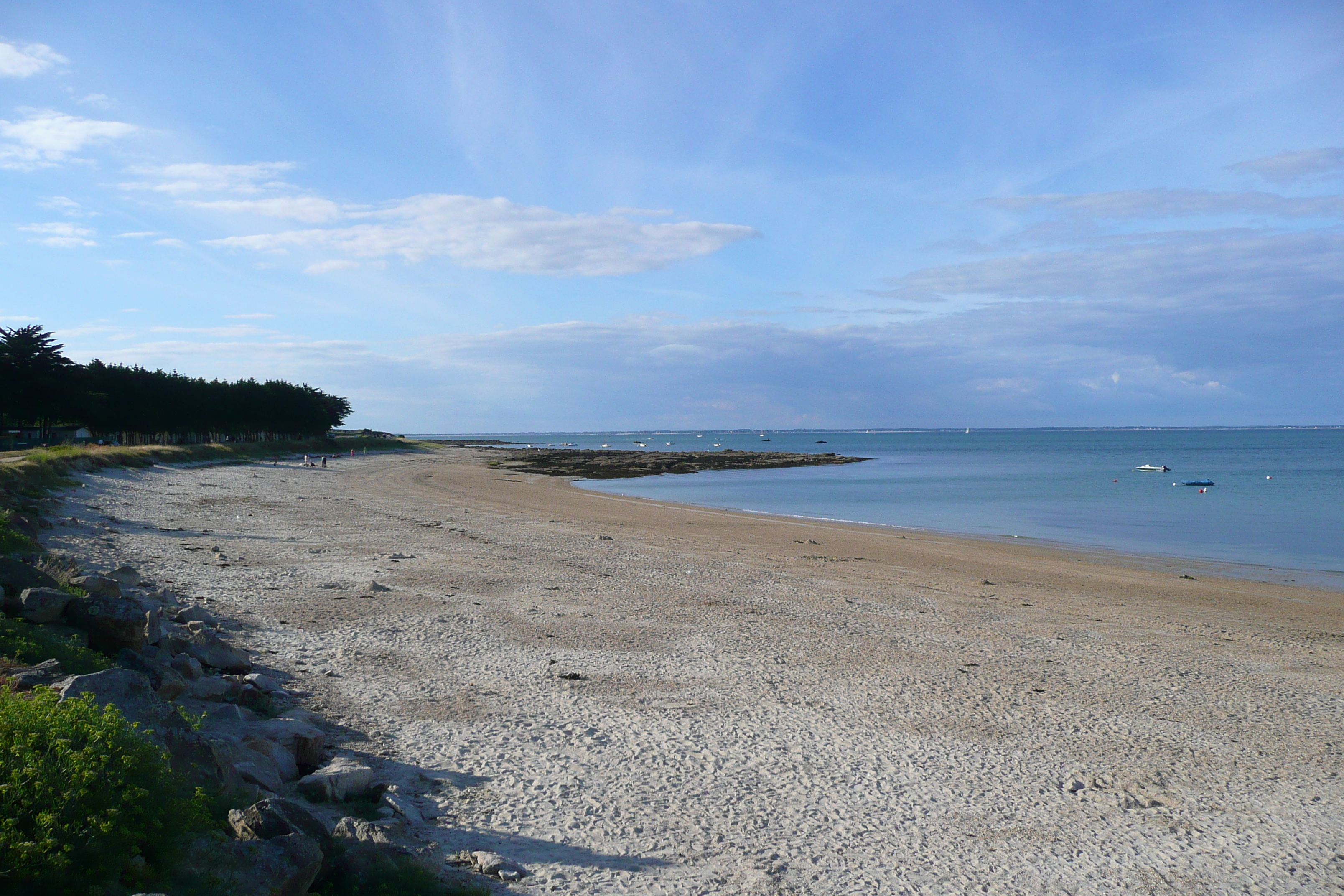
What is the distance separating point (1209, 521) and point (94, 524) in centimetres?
3782

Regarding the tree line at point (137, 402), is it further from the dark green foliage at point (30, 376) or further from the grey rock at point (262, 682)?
the grey rock at point (262, 682)

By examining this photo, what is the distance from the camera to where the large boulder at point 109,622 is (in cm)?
643

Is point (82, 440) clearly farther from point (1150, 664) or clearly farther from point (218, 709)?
point (1150, 664)

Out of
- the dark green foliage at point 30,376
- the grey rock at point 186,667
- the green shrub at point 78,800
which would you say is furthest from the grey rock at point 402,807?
the dark green foliage at point 30,376

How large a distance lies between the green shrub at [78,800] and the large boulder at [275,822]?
0.53 feet

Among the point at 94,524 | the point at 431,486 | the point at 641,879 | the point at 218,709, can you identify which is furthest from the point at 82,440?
the point at 641,879

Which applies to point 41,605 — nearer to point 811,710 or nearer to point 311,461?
point 811,710

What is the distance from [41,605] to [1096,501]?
144 ft

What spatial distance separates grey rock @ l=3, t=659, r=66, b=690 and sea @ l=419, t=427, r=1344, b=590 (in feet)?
76.0

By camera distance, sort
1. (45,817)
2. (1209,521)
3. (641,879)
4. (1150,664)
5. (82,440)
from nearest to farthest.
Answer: (45,817) < (641,879) < (1150,664) < (1209,521) < (82,440)

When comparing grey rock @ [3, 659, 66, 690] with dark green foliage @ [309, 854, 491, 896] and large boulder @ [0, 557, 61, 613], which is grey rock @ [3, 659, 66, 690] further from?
dark green foliage @ [309, 854, 491, 896]

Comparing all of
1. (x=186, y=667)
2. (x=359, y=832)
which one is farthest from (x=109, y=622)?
(x=359, y=832)

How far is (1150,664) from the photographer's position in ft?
32.6

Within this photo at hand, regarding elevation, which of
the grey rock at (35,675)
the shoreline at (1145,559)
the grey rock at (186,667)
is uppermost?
the grey rock at (35,675)
